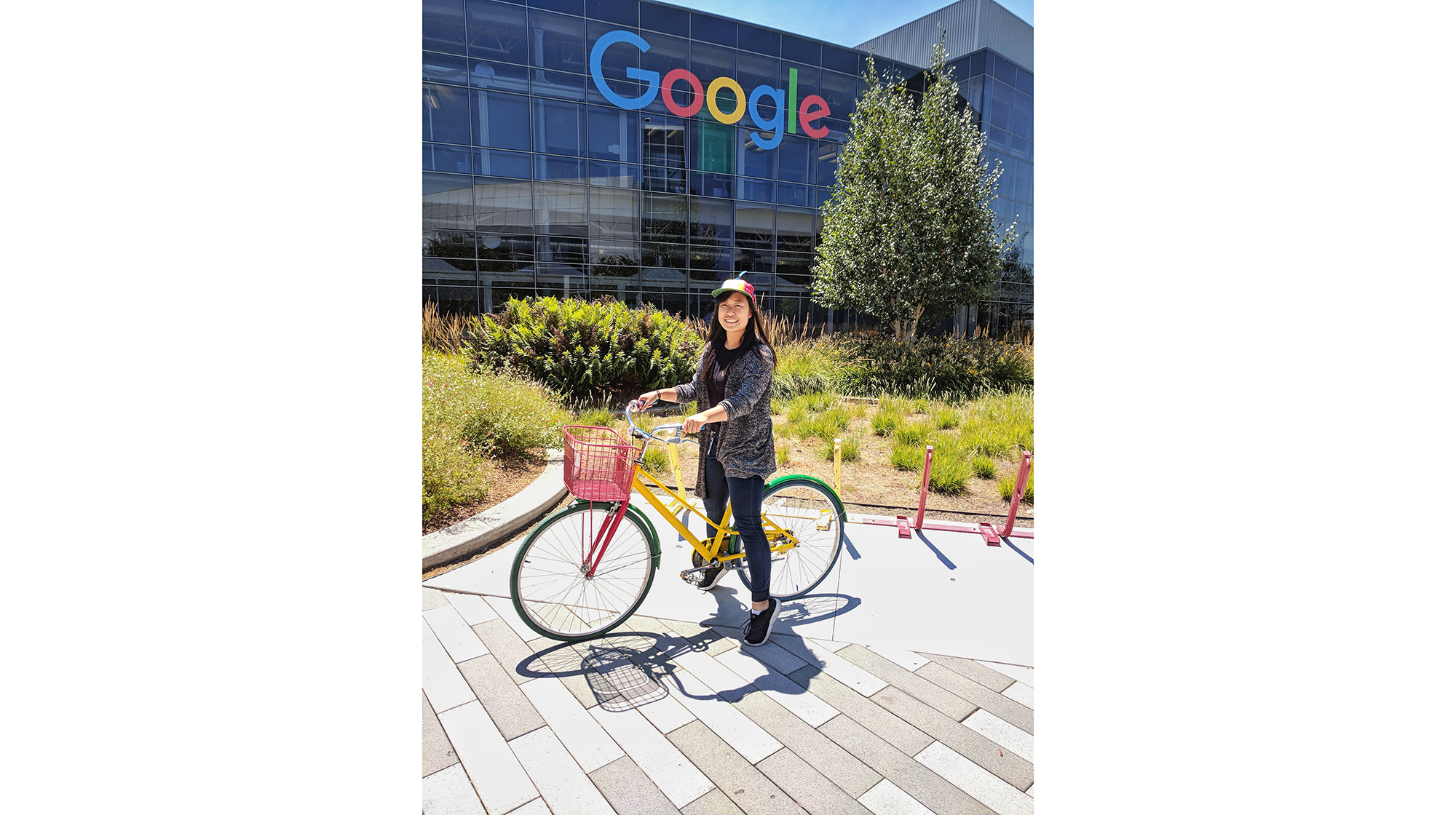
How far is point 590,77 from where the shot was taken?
17469 millimetres

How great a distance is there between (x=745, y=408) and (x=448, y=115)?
58.4 feet

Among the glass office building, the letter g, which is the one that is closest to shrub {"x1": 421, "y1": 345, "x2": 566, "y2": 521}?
the glass office building

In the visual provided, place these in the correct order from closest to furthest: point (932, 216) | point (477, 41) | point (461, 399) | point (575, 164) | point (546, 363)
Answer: point (461, 399)
point (546, 363)
point (932, 216)
point (477, 41)
point (575, 164)

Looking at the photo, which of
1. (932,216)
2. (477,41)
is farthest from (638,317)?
(477,41)

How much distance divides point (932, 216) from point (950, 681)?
972cm

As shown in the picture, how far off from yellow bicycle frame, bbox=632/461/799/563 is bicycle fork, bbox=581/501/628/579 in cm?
14

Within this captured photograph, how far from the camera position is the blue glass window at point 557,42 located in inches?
671

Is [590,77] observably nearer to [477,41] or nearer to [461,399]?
[477,41]

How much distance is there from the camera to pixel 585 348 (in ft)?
27.8

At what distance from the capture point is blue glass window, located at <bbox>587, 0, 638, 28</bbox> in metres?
17.5

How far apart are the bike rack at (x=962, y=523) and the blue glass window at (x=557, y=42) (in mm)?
17289

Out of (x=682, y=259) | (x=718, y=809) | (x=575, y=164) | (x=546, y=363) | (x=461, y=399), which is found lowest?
(x=718, y=809)

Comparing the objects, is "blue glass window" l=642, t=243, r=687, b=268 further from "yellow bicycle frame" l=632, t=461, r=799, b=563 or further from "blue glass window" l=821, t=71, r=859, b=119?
"yellow bicycle frame" l=632, t=461, r=799, b=563

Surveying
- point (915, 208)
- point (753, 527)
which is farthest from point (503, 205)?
point (753, 527)
